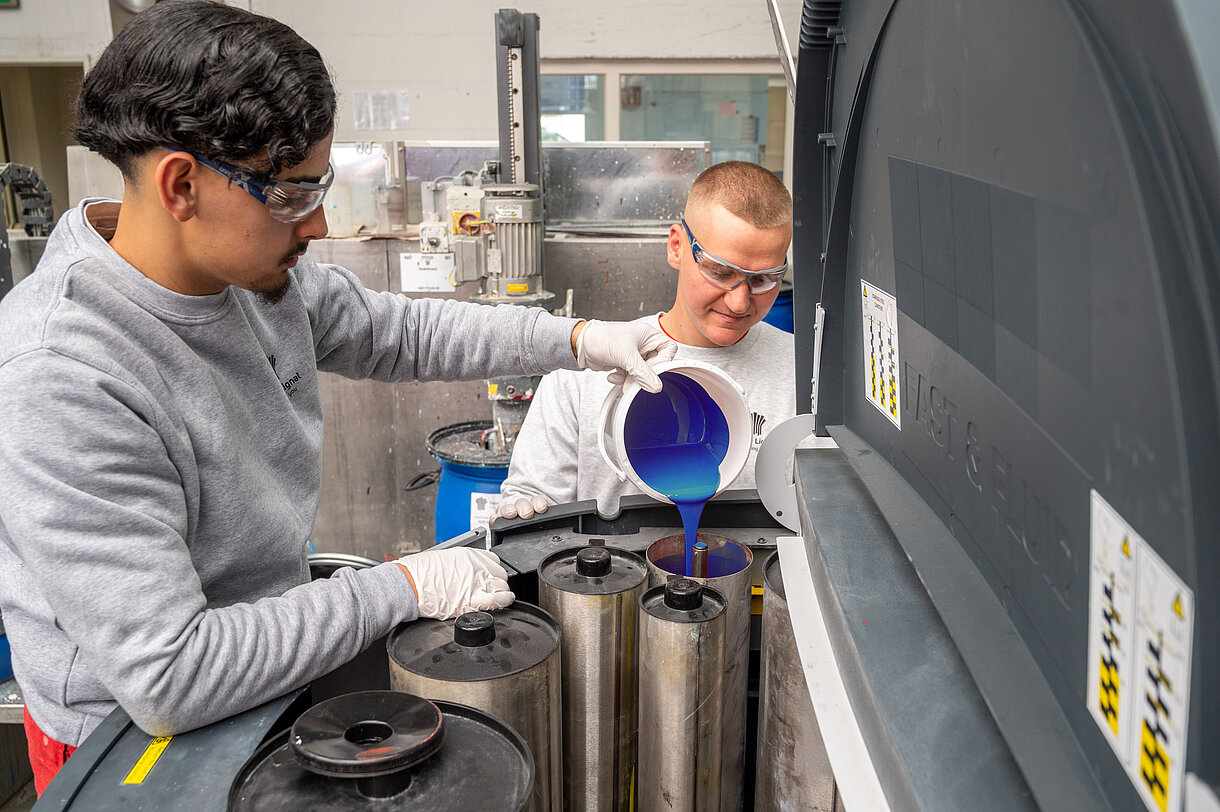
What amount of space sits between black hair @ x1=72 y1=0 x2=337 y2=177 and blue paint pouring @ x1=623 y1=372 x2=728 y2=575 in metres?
0.64

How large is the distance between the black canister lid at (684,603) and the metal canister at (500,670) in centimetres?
10

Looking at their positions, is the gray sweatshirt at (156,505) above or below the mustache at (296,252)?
below

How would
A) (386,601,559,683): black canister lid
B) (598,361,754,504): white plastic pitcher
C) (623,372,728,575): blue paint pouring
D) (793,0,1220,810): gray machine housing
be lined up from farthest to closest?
(623,372,728,575): blue paint pouring → (598,361,754,504): white plastic pitcher → (386,601,559,683): black canister lid → (793,0,1220,810): gray machine housing

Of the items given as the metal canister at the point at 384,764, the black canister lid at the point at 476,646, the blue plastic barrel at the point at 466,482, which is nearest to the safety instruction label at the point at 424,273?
the blue plastic barrel at the point at 466,482

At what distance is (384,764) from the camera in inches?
25.1

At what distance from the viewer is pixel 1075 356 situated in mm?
402

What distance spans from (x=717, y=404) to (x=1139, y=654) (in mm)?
1008

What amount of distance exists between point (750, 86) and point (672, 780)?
5671 mm

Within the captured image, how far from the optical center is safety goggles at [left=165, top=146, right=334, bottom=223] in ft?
2.86

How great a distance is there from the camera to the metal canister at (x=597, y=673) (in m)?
0.95

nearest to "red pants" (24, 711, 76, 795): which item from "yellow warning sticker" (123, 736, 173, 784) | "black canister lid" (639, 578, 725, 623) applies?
"yellow warning sticker" (123, 736, 173, 784)

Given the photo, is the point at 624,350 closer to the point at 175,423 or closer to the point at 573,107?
the point at 175,423

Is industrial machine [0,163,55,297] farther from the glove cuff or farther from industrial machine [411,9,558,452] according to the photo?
the glove cuff

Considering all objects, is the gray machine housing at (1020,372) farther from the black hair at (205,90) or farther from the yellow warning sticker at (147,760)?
the yellow warning sticker at (147,760)
